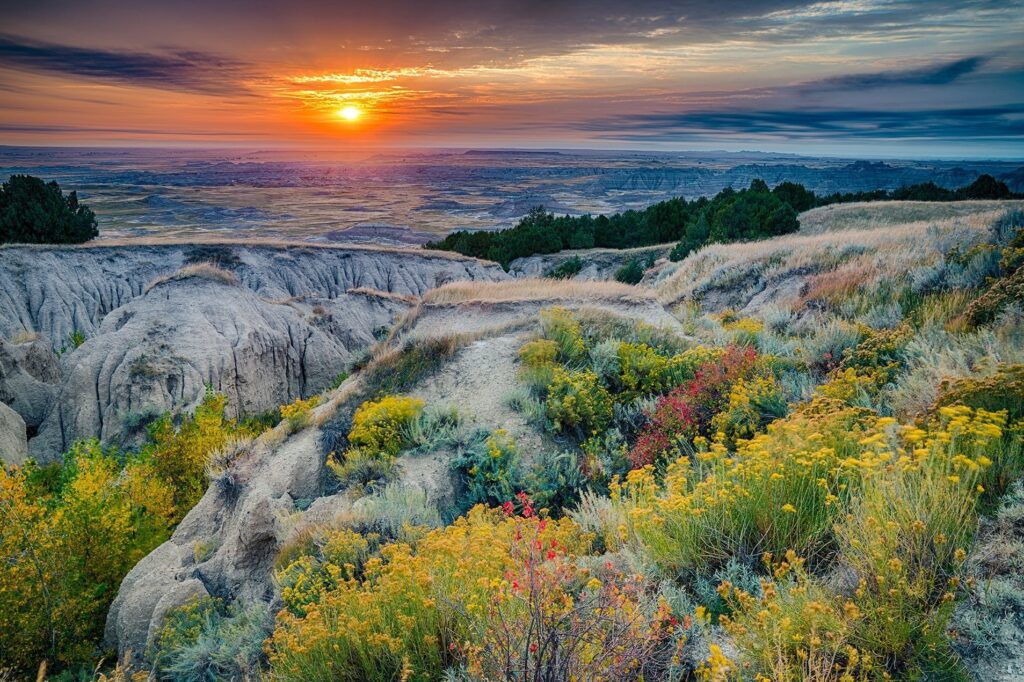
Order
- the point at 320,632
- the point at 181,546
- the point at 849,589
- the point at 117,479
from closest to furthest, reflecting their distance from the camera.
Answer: the point at 849,589 < the point at 320,632 < the point at 181,546 < the point at 117,479

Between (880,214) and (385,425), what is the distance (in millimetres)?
47315

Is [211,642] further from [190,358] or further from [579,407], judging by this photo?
[190,358]

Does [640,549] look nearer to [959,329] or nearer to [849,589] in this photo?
[849,589]

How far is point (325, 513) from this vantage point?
8258 millimetres

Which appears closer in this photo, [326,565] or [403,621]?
[403,621]

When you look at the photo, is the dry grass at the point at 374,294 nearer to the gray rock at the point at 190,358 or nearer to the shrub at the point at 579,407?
the gray rock at the point at 190,358

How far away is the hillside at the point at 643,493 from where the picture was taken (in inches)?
143

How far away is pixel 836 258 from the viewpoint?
17609 millimetres

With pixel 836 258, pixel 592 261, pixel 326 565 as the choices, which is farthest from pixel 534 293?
pixel 592 261

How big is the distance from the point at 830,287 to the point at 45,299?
48.2 meters

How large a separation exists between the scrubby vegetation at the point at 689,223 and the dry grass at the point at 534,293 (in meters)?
25.1

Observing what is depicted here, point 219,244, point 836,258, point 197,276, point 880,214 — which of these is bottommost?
point 197,276

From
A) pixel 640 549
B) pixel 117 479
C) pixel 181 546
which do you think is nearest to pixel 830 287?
pixel 640 549

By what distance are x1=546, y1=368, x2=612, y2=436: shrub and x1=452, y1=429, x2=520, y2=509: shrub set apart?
40.7 inches
